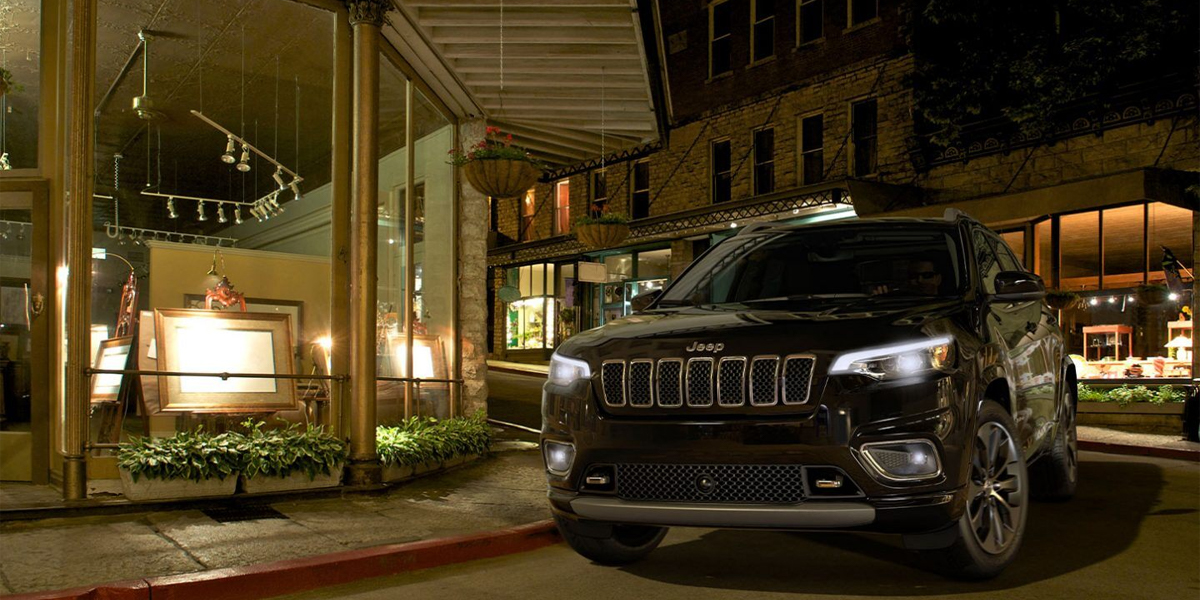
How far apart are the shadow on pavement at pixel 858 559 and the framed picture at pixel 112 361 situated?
4515 mm

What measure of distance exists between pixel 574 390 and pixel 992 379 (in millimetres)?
2108

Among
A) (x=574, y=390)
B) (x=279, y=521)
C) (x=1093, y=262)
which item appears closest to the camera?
(x=574, y=390)

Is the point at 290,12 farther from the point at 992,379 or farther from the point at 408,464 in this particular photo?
the point at 992,379

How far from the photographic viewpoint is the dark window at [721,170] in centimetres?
2717

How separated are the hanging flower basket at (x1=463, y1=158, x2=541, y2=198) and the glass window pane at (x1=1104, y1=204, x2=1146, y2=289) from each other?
41.5 feet

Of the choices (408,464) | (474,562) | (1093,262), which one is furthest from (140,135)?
(1093,262)

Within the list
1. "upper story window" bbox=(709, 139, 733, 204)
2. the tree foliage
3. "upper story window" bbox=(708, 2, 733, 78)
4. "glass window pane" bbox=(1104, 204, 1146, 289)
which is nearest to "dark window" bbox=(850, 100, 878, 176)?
the tree foliage

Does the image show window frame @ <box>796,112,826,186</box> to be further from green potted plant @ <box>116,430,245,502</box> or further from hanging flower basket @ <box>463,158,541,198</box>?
green potted plant @ <box>116,430,245,502</box>

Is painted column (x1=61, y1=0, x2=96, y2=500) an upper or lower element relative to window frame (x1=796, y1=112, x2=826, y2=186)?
lower

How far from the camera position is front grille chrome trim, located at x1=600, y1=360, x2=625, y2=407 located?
186 inches

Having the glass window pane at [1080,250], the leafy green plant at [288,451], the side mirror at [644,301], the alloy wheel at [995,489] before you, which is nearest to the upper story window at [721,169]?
the glass window pane at [1080,250]

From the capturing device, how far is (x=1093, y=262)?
733 inches

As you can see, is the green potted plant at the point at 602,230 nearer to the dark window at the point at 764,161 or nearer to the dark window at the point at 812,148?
the dark window at the point at 812,148

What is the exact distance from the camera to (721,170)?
2748 cm
